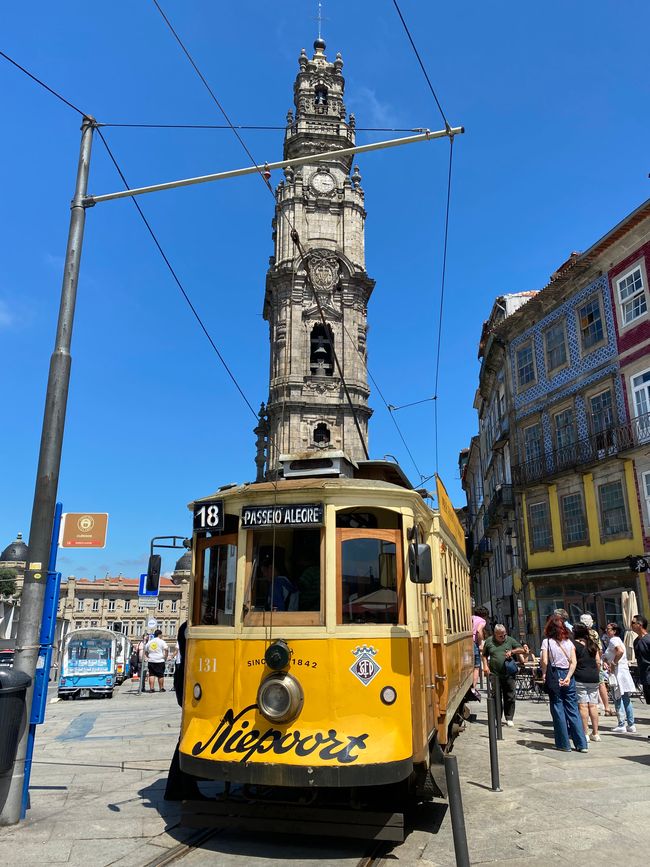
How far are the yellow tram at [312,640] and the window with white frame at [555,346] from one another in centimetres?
2012

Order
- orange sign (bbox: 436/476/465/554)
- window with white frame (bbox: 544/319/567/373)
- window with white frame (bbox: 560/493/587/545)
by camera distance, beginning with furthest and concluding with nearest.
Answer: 1. window with white frame (bbox: 544/319/567/373)
2. window with white frame (bbox: 560/493/587/545)
3. orange sign (bbox: 436/476/465/554)

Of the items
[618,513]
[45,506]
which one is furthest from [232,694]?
[618,513]

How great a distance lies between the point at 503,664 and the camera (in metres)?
10.3

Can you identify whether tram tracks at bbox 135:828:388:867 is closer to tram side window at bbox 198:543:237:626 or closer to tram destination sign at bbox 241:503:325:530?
tram side window at bbox 198:543:237:626

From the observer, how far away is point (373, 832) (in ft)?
15.7

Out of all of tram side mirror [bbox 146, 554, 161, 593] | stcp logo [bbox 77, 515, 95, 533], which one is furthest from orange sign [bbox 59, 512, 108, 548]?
tram side mirror [bbox 146, 554, 161, 593]

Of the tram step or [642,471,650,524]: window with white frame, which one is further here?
[642,471,650,524]: window with white frame

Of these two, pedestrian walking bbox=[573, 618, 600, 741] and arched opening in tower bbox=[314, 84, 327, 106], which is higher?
arched opening in tower bbox=[314, 84, 327, 106]

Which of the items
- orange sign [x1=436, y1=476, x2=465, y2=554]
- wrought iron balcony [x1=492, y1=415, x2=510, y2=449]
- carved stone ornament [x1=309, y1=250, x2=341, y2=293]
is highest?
carved stone ornament [x1=309, y1=250, x2=341, y2=293]

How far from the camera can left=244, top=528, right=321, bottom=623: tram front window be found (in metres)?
5.42

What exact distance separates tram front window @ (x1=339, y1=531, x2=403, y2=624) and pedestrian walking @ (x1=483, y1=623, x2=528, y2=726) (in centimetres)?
557

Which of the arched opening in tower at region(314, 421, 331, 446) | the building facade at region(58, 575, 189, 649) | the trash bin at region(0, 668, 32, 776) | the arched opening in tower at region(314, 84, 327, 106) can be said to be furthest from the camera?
the building facade at region(58, 575, 189, 649)

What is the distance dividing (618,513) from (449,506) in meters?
14.7

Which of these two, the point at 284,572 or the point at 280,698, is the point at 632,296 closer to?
the point at 284,572
